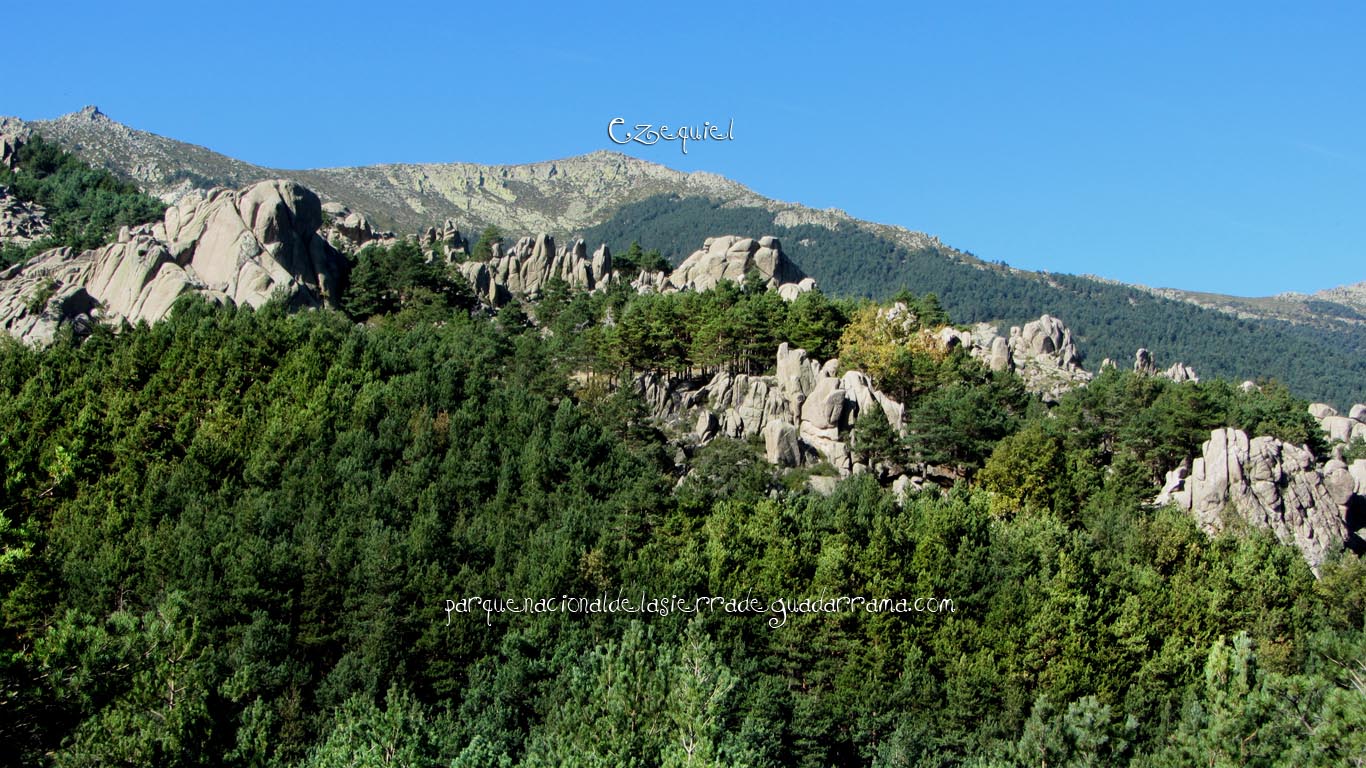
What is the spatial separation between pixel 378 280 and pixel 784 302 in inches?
1483


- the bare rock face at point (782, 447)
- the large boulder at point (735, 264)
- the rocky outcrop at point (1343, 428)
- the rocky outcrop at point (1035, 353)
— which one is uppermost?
the large boulder at point (735, 264)

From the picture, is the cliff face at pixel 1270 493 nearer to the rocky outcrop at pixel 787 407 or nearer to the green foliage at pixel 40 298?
the rocky outcrop at pixel 787 407

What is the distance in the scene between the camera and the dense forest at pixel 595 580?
43.8m

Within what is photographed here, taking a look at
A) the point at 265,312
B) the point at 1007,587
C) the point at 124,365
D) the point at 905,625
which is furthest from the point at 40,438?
the point at 1007,587

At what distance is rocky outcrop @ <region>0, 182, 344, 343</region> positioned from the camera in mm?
89562

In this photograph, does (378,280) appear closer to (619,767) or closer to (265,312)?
(265,312)

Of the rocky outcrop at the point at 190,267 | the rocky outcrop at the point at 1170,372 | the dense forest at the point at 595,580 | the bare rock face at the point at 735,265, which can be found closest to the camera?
the dense forest at the point at 595,580

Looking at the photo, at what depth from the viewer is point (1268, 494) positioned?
6606cm

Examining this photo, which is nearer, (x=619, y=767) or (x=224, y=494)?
(x=619, y=767)

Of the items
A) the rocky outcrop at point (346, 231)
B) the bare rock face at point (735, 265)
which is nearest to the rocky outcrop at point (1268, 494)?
the bare rock face at point (735, 265)

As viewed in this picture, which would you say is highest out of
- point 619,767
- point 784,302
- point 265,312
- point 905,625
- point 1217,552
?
point 784,302

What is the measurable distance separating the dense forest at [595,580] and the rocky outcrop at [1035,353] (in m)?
9.48

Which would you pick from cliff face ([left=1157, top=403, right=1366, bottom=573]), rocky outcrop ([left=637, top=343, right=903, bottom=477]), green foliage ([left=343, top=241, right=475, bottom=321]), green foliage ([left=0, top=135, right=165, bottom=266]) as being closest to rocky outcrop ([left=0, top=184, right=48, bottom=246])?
green foliage ([left=0, top=135, right=165, bottom=266])

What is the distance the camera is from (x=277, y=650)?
5212 cm
